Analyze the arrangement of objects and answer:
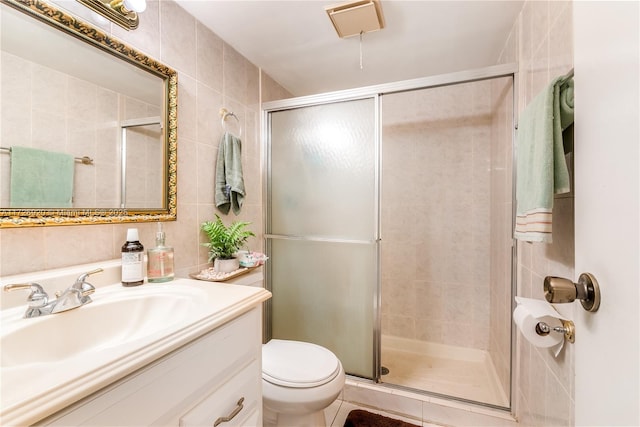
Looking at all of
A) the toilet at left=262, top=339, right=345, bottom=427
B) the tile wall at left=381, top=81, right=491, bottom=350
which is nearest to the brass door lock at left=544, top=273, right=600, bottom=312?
the toilet at left=262, top=339, right=345, bottom=427

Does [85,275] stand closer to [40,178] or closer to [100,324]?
[100,324]

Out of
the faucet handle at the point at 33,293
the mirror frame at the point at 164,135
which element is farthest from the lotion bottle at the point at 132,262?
the faucet handle at the point at 33,293

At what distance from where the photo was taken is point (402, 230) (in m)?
2.31

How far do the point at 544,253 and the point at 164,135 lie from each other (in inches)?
65.9

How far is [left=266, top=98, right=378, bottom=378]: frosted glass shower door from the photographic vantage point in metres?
1.65

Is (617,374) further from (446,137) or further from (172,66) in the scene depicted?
(446,137)

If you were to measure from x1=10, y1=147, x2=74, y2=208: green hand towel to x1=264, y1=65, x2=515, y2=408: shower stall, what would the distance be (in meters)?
1.13

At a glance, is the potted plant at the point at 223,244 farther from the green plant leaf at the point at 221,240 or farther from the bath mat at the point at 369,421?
→ the bath mat at the point at 369,421

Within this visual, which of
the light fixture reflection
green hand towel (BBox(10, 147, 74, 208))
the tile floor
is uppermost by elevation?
the light fixture reflection

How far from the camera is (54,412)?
41 centimetres

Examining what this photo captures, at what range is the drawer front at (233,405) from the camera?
652 mm

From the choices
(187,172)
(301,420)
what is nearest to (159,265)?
(187,172)

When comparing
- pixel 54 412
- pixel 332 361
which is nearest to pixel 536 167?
pixel 332 361

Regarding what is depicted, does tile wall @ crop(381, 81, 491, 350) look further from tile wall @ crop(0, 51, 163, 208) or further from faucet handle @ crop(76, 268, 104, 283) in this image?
faucet handle @ crop(76, 268, 104, 283)
